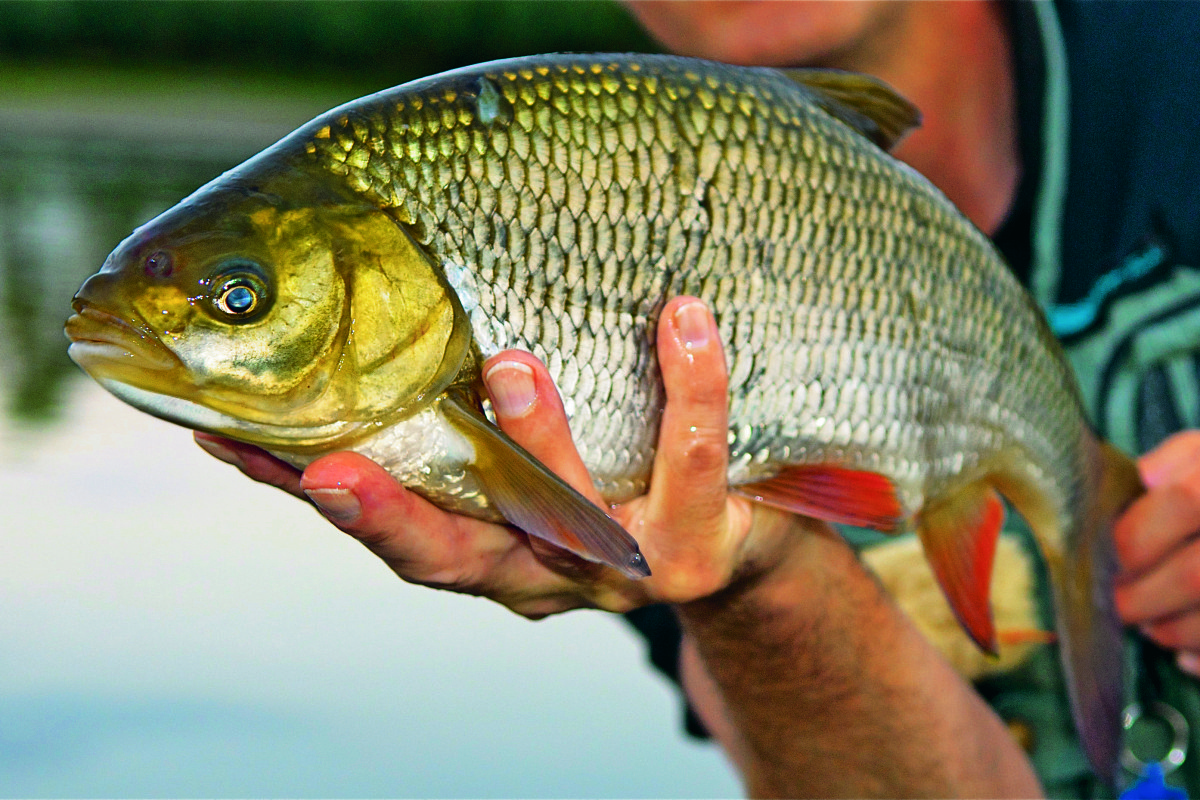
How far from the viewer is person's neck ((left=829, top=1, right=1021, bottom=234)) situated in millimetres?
2186

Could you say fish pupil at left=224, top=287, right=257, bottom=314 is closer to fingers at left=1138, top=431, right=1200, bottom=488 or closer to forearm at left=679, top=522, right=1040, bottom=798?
forearm at left=679, top=522, right=1040, bottom=798

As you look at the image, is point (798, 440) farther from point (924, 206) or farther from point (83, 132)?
point (83, 132)

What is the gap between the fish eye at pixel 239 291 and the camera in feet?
3.50

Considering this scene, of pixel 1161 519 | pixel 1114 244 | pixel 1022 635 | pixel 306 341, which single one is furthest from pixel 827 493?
pixel 1114 244

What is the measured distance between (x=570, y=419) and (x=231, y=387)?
305 mm

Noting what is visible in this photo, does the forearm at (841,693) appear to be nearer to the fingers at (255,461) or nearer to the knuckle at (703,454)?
the knuckle at (703,454)

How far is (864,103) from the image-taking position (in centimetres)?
144

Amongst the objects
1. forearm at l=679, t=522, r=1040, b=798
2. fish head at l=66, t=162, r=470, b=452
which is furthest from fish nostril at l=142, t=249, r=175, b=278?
forearm at l=679, t=522, r=1040, b=798

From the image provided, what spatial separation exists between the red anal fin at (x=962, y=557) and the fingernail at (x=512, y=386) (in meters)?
0.63

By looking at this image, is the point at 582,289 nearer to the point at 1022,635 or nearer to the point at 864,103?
the point at 864,103

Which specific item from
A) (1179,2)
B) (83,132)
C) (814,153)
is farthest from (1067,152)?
(83,132)

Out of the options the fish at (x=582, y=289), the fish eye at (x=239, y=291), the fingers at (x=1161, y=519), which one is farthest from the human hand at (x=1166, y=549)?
the fish eye at (x=239, y=291)

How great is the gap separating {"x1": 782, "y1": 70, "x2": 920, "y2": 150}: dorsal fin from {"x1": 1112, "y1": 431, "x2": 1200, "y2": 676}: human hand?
2.22 ft

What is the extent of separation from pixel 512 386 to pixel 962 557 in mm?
713
